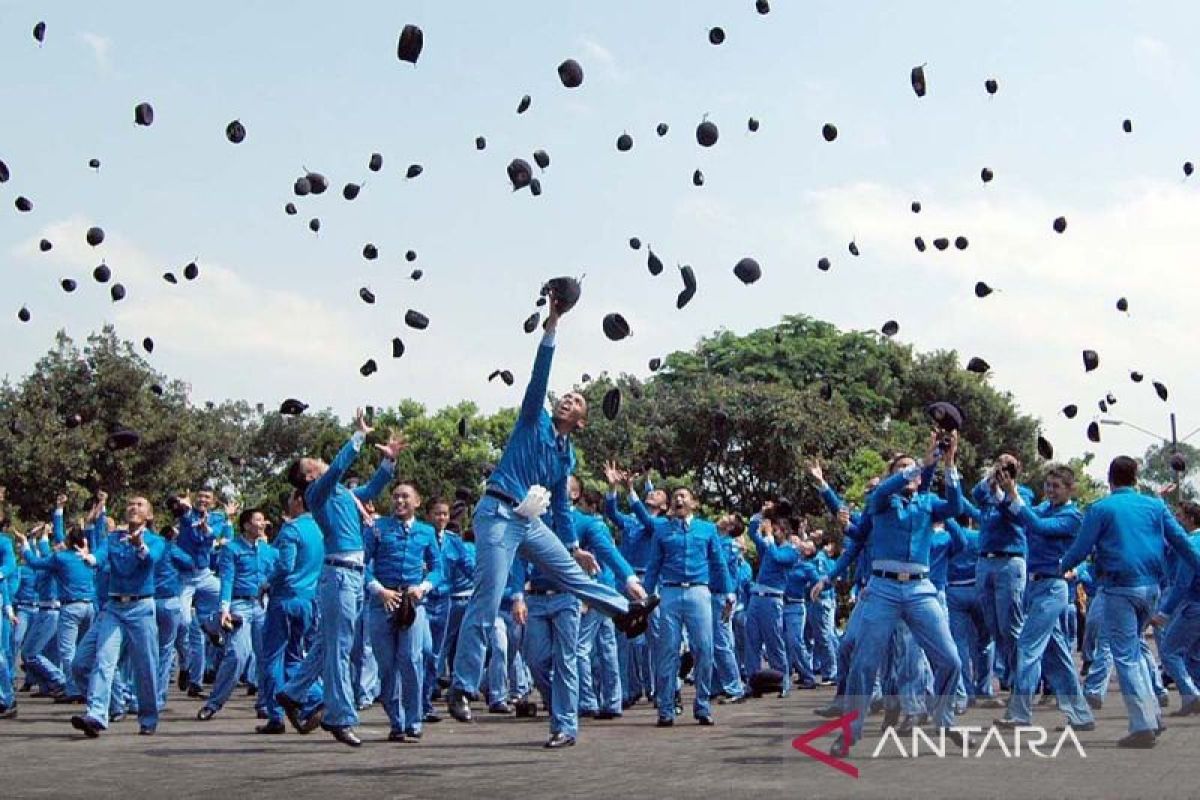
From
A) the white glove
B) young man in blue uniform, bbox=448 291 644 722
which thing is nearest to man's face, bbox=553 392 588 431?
young man in blue uniform, bbox=448 291 644 722

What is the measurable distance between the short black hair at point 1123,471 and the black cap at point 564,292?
4946 millimetres

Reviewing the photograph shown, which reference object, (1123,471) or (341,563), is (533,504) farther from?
(1123,471)

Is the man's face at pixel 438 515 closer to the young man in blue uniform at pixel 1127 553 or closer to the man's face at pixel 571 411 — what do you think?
the man's face at pixel 571 411

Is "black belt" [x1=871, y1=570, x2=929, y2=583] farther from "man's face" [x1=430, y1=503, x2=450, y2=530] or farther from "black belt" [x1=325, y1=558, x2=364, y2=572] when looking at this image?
"man's face" [x1=430, y1=503, x2=450, y2=530]

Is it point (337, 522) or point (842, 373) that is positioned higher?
point (842, 373)

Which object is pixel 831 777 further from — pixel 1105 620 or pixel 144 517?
pixel 144 517

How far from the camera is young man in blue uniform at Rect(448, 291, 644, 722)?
1049cm

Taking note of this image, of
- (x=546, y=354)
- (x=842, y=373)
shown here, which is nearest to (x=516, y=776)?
(x=546, y=354)

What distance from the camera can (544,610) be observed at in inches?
562

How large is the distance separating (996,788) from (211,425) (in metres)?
48.4

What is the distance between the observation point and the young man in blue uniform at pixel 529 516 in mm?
10492

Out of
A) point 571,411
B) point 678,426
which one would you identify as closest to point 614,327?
point 571,411

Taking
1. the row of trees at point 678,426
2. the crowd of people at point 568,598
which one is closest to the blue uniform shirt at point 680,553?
the crowd of people at point 568,598

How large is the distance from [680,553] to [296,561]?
3496 mm
